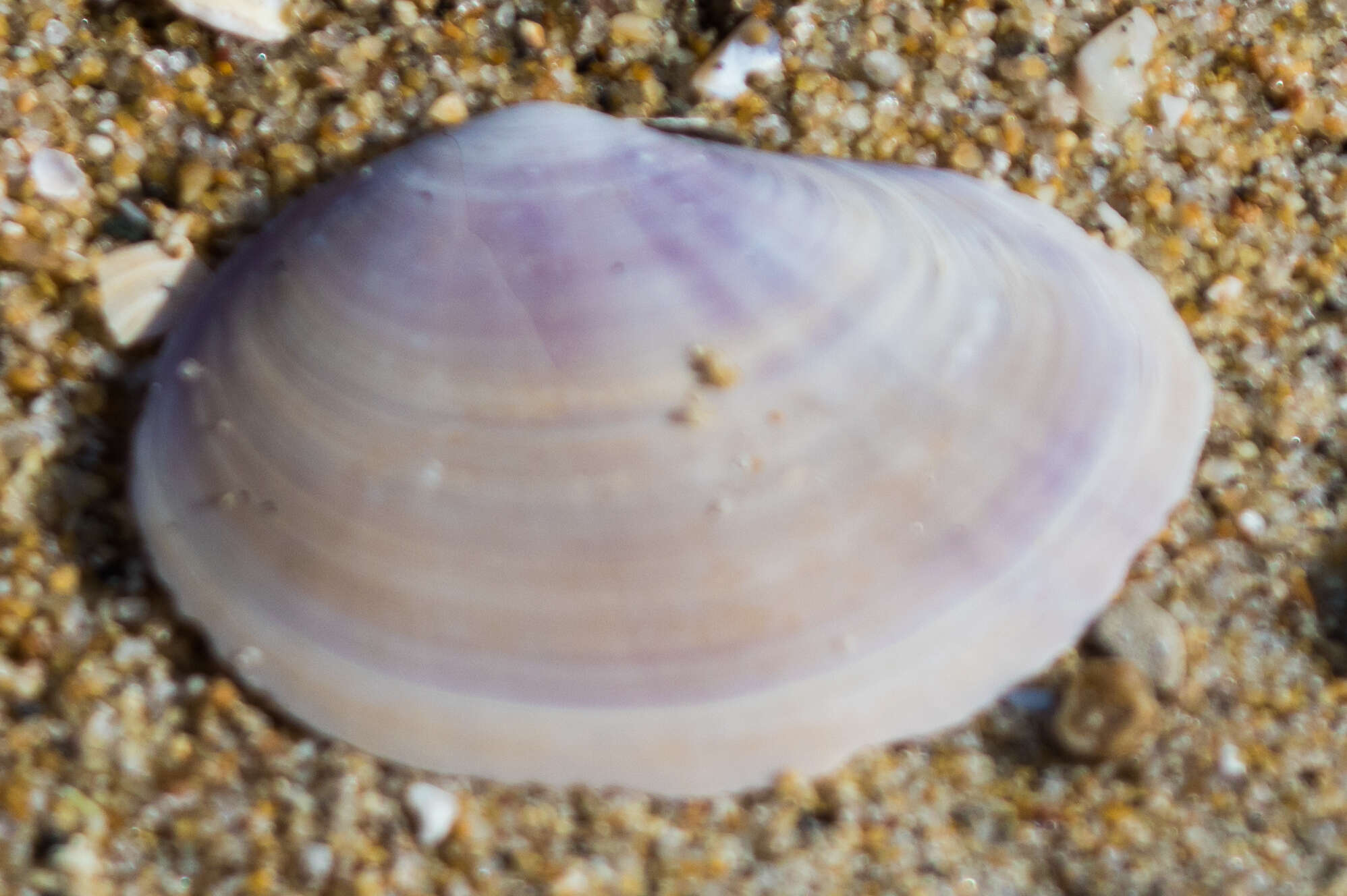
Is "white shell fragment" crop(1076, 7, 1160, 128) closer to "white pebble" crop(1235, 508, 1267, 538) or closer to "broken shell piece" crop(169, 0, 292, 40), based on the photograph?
"white pebble" crop(1235, 508, 1267, 538)


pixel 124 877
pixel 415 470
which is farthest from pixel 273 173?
pixel 124 877

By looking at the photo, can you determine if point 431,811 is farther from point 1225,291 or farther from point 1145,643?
point 1225,291

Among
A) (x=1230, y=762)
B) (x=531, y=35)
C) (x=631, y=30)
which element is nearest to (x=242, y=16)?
(x=531, y=35)

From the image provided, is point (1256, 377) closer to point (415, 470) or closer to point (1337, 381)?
point (1337, 381)

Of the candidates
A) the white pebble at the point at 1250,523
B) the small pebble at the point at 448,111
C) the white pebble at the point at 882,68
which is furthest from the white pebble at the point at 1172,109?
the small pebble at the point at 448,111

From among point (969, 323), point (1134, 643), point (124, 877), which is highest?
point (969, 323)
